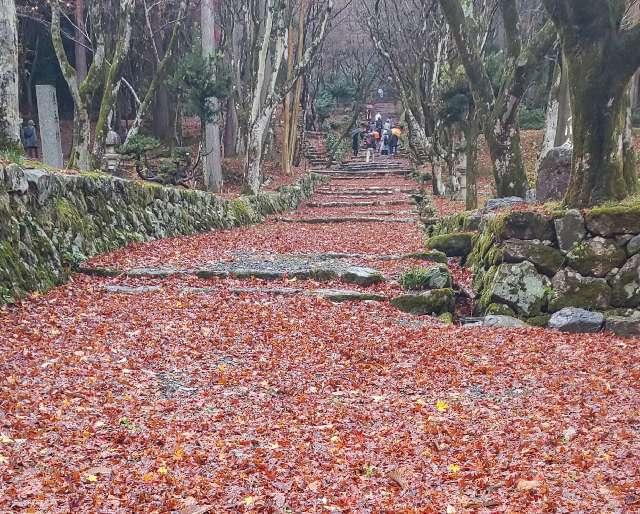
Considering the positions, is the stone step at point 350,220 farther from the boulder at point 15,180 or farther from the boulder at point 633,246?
the boulder at point 15,180

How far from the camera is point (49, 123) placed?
1062 centimetres

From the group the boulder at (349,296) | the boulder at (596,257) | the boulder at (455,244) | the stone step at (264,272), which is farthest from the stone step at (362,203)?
the boulder at (596,257)

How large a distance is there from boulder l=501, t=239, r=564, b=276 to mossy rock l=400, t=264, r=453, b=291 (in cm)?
74

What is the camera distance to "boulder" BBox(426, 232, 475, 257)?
9898mm

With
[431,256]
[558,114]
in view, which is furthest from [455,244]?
[558,114]

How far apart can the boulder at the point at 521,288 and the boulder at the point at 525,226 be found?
362mm

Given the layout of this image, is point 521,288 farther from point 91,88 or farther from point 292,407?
point 91,88

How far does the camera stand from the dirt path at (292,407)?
9.62 ft

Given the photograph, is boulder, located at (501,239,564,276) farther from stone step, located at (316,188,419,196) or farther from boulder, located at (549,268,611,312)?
stone step, located at (316,188,419,196)

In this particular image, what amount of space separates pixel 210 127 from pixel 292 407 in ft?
45.2


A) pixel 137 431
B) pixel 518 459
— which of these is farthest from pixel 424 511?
pixel 137 431

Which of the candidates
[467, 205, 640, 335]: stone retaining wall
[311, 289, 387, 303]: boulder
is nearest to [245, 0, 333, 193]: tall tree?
[311, 289, 387, 303]: boulder

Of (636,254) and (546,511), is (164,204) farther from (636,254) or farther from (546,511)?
(546,511)

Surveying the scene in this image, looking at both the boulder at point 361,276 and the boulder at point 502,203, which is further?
the boulder at point 502,203
